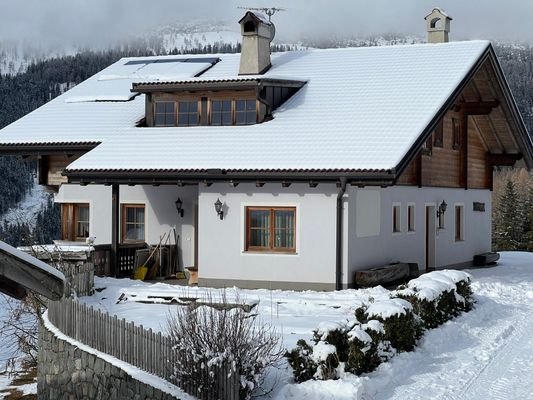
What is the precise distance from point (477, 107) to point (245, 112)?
7.54 meters

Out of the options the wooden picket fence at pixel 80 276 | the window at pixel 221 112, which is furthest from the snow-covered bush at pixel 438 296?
the window at pixel 221 112

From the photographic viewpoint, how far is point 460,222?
27.6 m

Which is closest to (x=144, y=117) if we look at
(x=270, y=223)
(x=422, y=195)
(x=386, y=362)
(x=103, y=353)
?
(x=270, y=223)

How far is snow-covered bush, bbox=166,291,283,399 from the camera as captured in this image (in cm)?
1162

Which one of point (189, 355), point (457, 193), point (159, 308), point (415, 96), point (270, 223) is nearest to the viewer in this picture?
point (189, 355)

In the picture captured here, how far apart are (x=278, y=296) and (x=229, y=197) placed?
3.33 m

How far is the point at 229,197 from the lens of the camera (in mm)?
21516

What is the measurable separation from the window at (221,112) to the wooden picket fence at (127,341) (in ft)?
28.6

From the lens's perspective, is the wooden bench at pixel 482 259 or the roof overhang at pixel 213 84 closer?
the roof overhang at pixel 213 84

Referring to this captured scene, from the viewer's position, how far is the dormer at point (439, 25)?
1123 inches

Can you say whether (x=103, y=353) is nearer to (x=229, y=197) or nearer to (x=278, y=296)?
(x=278, y=296)

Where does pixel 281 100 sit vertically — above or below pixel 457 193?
above

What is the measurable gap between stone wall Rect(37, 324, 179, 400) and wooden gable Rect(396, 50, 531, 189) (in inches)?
429

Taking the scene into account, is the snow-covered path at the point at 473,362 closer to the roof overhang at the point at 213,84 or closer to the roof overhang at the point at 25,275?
the roof overhang at the point at 25,275
